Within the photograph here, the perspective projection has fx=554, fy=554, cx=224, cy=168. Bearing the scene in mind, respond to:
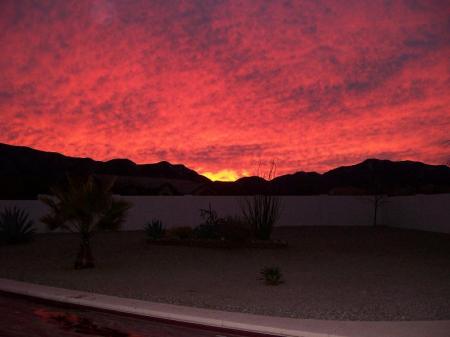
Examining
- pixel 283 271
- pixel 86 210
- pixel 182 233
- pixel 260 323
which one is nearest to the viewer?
pixel 260 323

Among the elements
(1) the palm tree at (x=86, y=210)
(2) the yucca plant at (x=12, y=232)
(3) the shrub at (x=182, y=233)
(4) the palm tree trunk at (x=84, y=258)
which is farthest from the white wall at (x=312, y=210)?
(4) the palm tree trunk at (x=84, y=258)

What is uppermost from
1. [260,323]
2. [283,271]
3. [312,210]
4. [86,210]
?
[312,210]

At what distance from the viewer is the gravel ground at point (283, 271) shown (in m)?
10.7

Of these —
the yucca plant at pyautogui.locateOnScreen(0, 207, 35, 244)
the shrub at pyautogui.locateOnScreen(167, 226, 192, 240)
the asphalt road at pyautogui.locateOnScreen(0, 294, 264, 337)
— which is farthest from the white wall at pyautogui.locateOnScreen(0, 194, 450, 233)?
the asphalt road at pyautogui.locateOnScreen(0, 294, 264, 337)

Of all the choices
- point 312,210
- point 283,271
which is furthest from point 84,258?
point 312,210

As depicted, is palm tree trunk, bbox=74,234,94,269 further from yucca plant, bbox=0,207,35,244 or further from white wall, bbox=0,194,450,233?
white wall, bbox=0,194,450,233

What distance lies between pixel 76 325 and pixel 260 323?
9.90ft

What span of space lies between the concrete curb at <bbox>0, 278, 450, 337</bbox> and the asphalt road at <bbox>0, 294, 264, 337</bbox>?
36 centimetres

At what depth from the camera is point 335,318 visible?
9.59m

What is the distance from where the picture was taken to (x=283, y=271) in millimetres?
15523

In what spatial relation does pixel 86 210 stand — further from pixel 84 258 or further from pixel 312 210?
pixel 312 210

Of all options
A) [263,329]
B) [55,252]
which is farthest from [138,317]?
[55,252]

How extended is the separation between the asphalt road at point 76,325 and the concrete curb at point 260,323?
0.36 meters

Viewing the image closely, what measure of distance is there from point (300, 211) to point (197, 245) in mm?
15058
